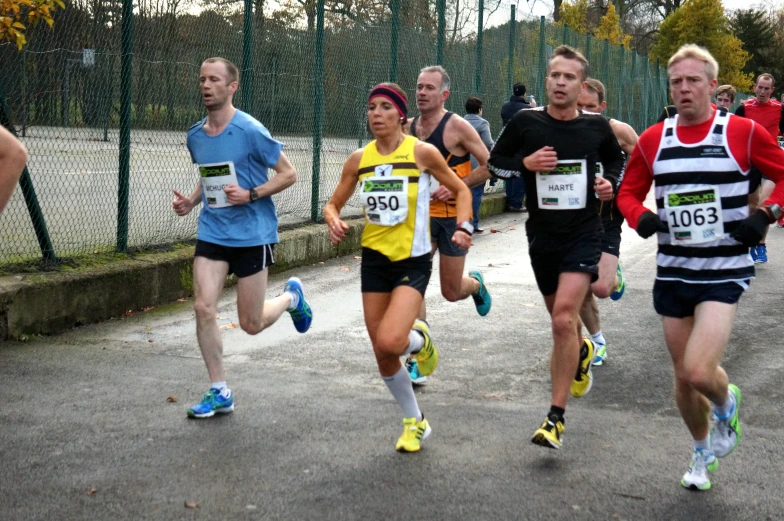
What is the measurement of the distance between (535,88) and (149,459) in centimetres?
1686

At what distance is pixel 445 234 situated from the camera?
290 inches

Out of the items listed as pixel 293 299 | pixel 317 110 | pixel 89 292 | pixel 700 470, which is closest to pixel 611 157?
pixel 700 470

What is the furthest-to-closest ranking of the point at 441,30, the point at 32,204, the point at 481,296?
the point at 441,30 → the point at 32,204 → the point at 481,296

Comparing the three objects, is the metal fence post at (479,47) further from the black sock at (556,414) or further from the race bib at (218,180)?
the black sock at (556,414)

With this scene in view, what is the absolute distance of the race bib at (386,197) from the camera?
5.60 metres

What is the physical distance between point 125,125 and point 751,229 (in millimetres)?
5996

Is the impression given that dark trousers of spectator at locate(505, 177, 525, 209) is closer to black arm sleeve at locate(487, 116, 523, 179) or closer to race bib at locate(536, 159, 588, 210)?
black arm sleeve at locate(487, 116, 523, 179)

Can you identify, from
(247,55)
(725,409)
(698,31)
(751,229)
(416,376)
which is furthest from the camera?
(698,31)

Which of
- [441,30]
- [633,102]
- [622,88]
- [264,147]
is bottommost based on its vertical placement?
[264,147]

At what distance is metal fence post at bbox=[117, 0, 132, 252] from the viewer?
9.09 metres

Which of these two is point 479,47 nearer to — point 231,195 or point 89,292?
point 89,292

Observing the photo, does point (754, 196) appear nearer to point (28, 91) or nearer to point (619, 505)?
point (619, 505)

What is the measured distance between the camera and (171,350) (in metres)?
7.73

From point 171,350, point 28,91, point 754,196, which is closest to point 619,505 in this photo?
point 754,196
